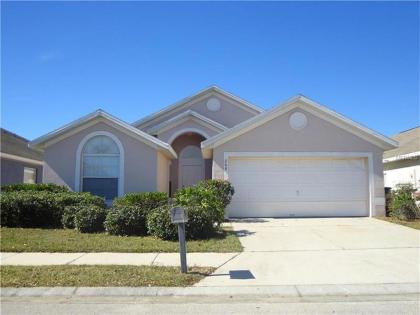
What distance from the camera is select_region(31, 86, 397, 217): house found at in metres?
16.0

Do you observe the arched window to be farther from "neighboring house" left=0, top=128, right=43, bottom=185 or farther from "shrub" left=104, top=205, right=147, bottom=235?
"neighboring house" left=0, top=128, right=43, bottom=185

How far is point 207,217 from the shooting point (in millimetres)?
11164

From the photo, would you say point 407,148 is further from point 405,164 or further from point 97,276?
point 97,276

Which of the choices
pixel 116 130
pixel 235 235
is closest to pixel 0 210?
pixel 116 130

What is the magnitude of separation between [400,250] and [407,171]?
10884 millimetres

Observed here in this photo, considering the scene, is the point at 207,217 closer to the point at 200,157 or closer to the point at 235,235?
the point at 235,235

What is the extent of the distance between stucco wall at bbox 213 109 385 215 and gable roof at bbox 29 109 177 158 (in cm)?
279

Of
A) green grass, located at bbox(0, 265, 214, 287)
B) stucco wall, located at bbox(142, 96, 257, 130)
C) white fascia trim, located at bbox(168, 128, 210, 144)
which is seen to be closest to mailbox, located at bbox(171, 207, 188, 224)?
green grass, located at bbox(0, 265, 214, 287)

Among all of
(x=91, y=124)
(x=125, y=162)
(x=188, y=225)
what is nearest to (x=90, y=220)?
(x=188, y=225)

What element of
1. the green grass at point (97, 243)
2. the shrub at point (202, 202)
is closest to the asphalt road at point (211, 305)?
the green grass at point (97, 243)

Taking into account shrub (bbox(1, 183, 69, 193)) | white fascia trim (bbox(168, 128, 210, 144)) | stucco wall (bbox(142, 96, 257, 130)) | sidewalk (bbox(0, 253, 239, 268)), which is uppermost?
stucco wall (bbox(142, 96, 257, 130))

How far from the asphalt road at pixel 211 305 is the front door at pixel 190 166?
52.0 ft

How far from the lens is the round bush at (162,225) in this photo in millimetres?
10836

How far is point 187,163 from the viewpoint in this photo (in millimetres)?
22359
